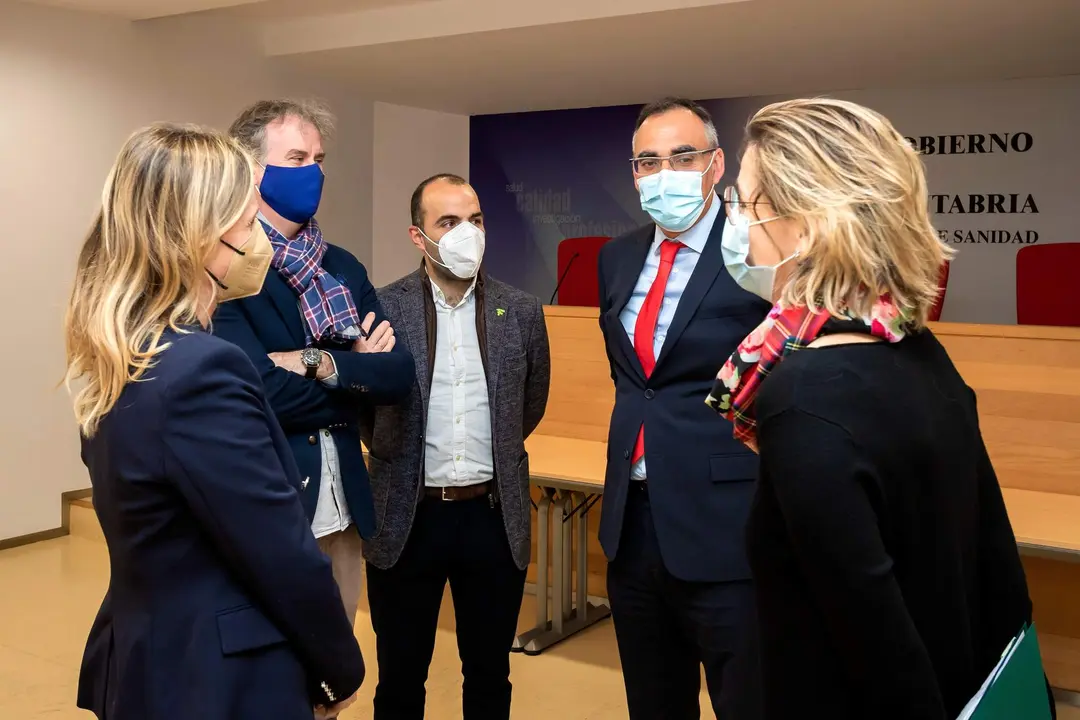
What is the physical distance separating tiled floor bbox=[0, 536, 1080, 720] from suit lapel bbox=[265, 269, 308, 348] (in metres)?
1.45

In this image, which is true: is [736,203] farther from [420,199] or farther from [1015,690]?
[420,199]

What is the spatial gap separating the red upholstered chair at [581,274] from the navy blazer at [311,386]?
12.4 feet

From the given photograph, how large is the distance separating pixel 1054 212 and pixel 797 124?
6129 mm

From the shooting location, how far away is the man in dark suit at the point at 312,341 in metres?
1.96

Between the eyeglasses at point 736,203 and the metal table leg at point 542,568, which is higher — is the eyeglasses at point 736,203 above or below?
above

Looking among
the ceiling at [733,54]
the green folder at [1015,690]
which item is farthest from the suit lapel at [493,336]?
the ceiling at [733,54]

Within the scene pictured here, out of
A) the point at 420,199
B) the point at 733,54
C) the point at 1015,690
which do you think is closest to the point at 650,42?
the point at 733,54

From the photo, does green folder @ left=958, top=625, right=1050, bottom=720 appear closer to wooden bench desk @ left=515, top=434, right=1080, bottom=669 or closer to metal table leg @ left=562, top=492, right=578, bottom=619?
wooden bench desk @ left=515, top=434, right=1080, bottom=669

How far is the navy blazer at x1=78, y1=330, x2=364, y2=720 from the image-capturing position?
1187mm

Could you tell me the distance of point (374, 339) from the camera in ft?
7.07

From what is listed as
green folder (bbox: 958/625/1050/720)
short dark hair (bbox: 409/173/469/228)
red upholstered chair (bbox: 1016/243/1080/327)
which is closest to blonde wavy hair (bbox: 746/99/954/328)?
green folder (bbox: 958/625/1050/720)

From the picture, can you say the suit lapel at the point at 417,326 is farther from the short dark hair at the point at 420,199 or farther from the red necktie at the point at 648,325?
the red necktie at the point at 648,325

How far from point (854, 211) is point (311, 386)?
3.94ft

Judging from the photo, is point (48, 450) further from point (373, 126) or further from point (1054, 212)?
point (1054, 212)
